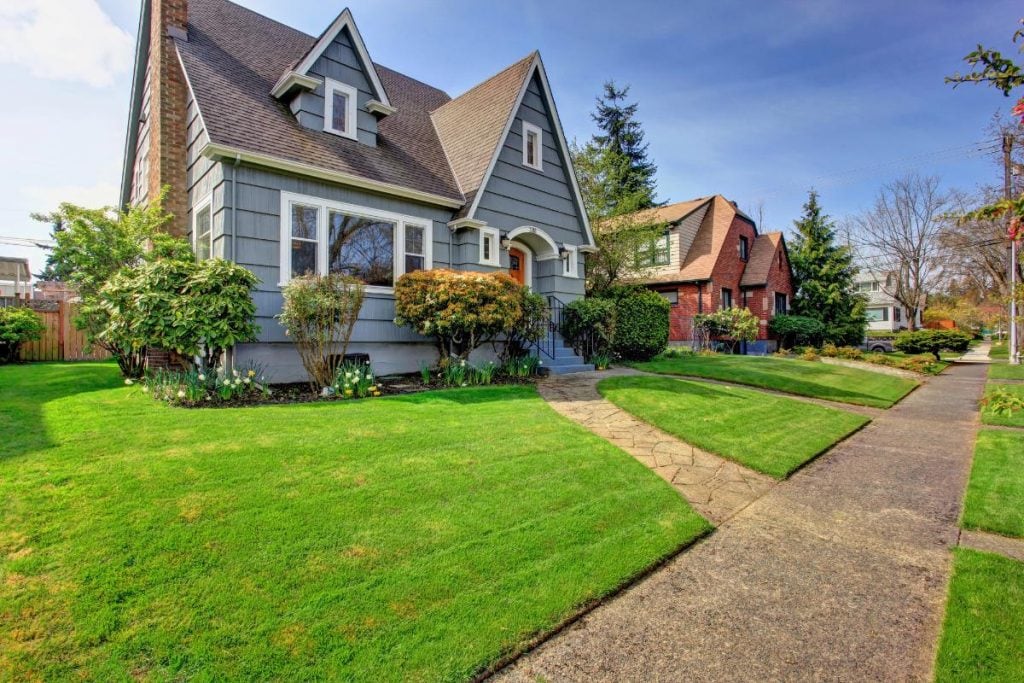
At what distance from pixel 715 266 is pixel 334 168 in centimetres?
1781

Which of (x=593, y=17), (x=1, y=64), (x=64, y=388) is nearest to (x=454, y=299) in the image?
(x=64, y=388)

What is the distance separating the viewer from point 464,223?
1092 centimetres

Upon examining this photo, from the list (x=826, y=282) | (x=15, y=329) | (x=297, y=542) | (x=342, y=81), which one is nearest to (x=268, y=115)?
(x=342, y=81)

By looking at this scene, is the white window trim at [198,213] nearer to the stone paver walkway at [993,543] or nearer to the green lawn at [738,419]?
the green lawn at [738,419]

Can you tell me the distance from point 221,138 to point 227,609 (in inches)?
319

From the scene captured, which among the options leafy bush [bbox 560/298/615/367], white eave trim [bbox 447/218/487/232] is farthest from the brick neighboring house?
white eave trim [bbox 447/218/487/232]

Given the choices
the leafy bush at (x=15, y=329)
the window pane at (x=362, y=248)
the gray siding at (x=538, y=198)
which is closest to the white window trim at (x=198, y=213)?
the window pane at (x=362, y=248)

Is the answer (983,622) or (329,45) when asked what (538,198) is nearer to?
(329,45)

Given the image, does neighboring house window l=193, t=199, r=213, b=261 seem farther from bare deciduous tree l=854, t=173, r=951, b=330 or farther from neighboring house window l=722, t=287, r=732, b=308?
bare deciduous tree l=854, t=173, r=951, b=330

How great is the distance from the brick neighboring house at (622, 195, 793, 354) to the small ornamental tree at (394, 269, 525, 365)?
1372cm

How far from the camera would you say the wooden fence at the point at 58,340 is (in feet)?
45.1

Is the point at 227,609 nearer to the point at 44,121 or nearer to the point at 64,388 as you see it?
the point at 64,388

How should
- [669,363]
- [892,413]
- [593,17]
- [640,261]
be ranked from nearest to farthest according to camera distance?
1. [892,413]
2. [593,17]
3. [669,363]
4. [640,261]

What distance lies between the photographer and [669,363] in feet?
44.8
